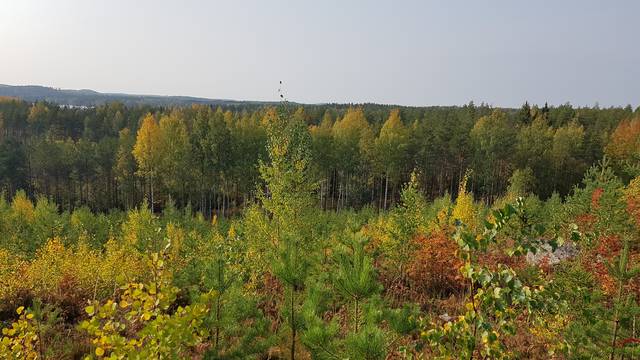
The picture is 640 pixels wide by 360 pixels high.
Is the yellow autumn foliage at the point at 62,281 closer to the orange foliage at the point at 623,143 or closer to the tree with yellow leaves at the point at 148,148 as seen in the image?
the tree with yellow leaves at the point at 148,148

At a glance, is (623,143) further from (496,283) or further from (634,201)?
(496,283)

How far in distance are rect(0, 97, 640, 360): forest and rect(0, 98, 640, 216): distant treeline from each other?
0.24 m

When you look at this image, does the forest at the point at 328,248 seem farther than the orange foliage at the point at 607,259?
No

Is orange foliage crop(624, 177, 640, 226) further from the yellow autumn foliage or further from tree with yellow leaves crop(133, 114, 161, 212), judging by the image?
tree with yellow leaves crop(133, 114, 161, 212)

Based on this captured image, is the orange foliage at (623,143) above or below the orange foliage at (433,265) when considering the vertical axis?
above

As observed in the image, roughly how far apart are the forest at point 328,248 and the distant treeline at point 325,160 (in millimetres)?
238

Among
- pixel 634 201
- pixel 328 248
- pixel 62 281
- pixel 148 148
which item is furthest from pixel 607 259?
pixel 148 148

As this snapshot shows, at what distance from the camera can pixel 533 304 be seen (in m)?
2.69

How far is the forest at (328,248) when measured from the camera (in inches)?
148

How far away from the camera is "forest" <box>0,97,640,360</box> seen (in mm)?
3758

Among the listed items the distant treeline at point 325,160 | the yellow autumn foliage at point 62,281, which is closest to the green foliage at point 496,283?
the yellow autumn foliage at point 62,281

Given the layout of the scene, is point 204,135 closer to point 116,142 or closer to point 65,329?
point 116,142

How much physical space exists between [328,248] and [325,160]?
1192 inches

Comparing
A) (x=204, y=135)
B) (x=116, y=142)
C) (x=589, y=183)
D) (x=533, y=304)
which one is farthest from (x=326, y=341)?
(x=116, y=142)
